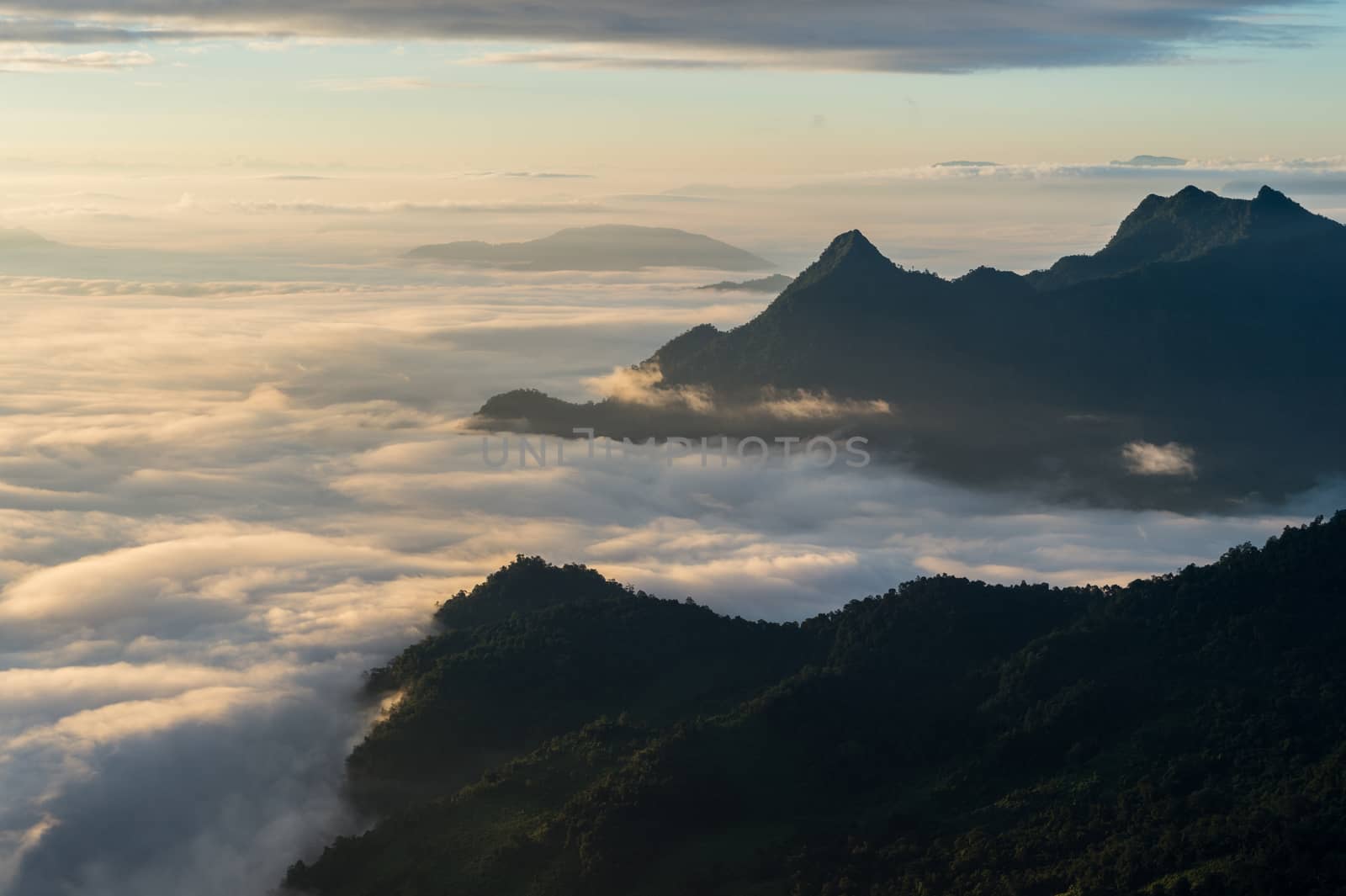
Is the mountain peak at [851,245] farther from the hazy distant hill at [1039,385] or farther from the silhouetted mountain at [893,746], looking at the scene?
the silhouetted mountain at [893,746]

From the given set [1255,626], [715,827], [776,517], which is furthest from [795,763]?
[776,517]

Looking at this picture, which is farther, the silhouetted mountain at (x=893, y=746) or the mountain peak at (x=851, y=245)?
the mountain peak at (x=851, y=245)

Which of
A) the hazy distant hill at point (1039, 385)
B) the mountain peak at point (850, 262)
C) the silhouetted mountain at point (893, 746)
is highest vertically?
the mountain peak at point (850, 262)

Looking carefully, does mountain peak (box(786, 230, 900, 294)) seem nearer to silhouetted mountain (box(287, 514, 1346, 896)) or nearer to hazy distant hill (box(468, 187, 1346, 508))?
hazy distant hill (box(468, 187, 1346, 508))

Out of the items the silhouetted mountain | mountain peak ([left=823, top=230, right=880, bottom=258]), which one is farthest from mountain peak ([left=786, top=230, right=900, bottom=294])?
the silhouetted mountain

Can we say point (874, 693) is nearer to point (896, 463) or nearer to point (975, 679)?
point (975, 679)

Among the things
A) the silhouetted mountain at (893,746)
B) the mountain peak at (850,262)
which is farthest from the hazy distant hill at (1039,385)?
the silhouetted mountain at (893,746)
